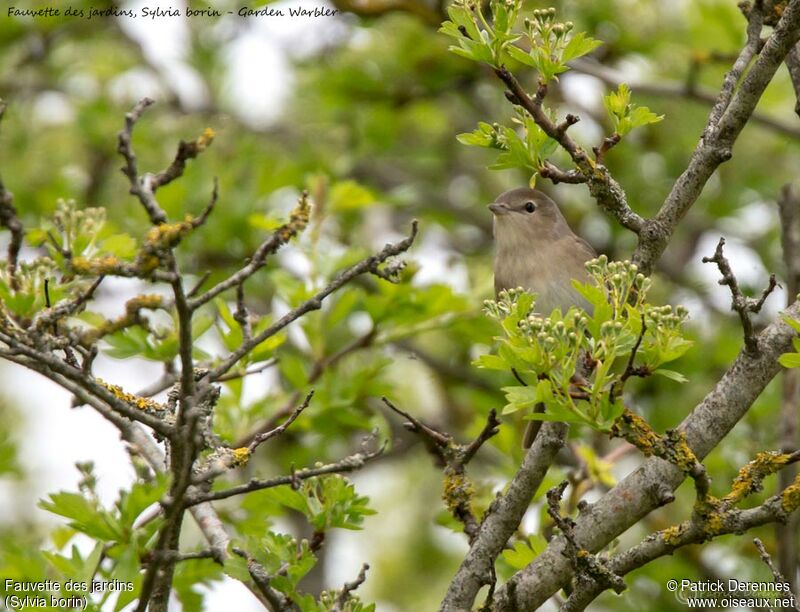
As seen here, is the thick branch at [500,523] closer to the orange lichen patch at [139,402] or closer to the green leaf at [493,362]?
the green leaf at [493,362]

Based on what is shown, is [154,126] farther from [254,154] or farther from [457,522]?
[457,522]

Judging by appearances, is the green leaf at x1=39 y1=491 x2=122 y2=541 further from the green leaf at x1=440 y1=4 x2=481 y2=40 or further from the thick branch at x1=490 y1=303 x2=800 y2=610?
the green leaf at x1=440 y1=4 x2=481 y2=40

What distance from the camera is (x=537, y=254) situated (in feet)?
18.9

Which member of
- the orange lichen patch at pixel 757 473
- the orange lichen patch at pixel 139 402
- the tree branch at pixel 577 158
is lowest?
the orange lichen patch at pixel 757 473

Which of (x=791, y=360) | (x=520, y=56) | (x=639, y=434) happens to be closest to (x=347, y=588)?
(x=639, y=434)

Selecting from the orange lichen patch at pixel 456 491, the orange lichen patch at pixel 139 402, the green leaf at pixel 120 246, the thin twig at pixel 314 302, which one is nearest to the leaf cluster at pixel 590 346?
the thin twig at pixel 314 302

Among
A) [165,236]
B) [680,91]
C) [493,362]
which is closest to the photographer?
[165,236]

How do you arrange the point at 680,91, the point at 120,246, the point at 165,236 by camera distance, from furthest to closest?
the point at 680,91 → the point at 120,246 → the point at 165,236

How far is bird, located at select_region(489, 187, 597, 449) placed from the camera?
17.8ft

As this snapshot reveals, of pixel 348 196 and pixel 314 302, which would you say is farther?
pixel 348 196

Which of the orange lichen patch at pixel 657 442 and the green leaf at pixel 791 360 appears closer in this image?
the green leaf at pixel 791 360

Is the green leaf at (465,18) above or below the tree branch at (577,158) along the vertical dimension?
above

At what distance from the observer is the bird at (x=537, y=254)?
5422 mm

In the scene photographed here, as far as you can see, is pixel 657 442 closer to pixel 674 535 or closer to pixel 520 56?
pixel 674 535
